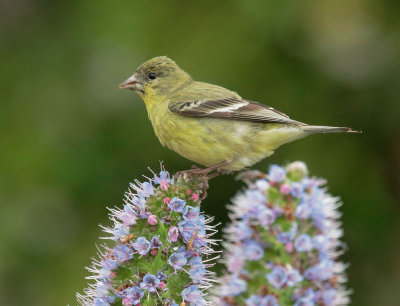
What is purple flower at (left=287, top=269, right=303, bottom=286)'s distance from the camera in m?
3.84

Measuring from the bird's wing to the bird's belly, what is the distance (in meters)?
0.06

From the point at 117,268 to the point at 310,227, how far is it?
1114 millimetres

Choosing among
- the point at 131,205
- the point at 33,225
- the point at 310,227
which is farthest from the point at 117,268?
the point at 33,225

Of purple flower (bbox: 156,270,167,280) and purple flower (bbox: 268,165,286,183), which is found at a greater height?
purple flower (bbox: 268,165,286,183)

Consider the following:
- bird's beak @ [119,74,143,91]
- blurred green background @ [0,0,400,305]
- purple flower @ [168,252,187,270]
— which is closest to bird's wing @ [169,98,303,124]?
bird's beak @ [119,74,143,91]

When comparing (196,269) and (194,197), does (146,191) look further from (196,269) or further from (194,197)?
(196,269)

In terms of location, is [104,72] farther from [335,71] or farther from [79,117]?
[335,71]

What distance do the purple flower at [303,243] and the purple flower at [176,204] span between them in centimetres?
69

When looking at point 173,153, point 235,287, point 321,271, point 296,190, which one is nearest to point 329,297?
point 321,271

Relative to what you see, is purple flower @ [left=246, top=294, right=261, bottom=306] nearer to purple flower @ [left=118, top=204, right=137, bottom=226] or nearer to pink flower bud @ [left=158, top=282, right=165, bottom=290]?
pink flower bud @ [left=158, top=282, right=165, bottom=290]

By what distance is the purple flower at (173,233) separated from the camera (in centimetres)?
357

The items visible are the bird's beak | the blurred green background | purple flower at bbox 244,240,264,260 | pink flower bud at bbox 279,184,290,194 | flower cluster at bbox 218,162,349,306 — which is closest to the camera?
flower cluster at bbox 218,162,349,306

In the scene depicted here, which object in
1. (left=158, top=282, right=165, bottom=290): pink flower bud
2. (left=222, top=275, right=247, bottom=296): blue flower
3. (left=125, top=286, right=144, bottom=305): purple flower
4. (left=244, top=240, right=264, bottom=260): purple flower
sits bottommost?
(left=222, top=275, right=247, bottom=296): blue flower

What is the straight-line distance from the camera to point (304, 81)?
8.13 metres
